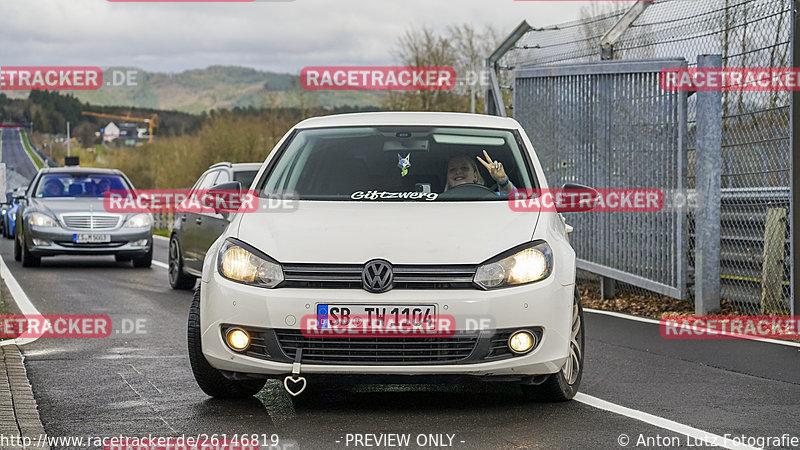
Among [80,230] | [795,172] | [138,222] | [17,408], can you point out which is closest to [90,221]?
[80,230]

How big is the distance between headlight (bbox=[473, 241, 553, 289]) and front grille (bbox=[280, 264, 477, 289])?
76mm

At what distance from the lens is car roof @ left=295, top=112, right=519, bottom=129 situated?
7.79 meters

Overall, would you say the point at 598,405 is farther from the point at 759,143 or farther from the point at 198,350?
the point at 759,143

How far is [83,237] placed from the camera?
748 inches

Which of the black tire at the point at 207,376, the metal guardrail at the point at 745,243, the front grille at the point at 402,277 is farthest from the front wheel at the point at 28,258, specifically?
the front grille at the point at 402,277

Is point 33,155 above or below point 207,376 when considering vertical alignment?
above

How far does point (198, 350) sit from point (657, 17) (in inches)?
320

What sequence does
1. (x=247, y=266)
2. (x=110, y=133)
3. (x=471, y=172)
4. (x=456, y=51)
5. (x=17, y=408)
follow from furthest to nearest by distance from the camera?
(x=110, y=133) < (x=456, y=51) < (x=471, y=172) < (x=17, y=408) < (x=247, y=266)

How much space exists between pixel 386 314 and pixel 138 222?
544 inches

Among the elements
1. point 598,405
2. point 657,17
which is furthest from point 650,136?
point 598,405

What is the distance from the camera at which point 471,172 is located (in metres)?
7.48

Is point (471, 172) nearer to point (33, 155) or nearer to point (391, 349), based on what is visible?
point (391, 349)

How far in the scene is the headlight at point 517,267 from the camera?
6211 millimetres

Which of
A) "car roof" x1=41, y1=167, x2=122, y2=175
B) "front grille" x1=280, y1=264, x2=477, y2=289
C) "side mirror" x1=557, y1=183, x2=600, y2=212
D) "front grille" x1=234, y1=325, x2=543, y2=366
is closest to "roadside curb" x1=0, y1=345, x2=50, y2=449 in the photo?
"front grille" x1=234, y1=325, x2=543, y2=366
